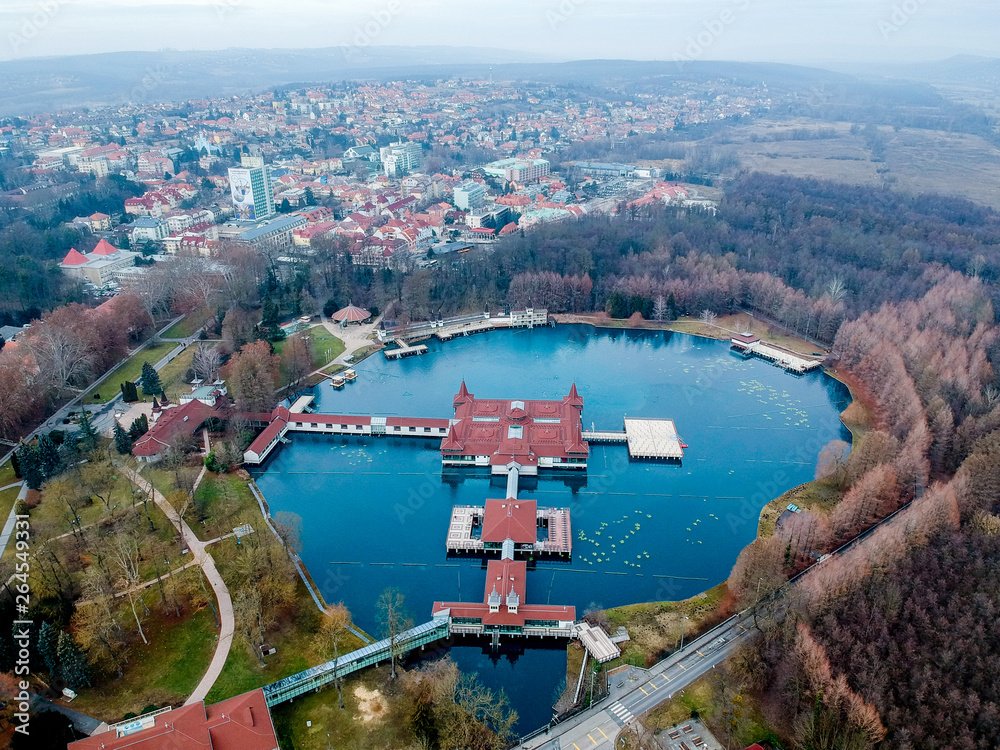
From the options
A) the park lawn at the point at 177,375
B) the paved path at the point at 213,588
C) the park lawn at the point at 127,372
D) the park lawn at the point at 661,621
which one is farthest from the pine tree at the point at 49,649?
the park lawn at the point at 127,372

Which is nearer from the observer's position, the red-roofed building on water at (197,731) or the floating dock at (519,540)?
the red-roofed building on water at (197,731)

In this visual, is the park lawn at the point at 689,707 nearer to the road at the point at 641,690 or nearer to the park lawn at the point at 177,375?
the road at the point at 641,690

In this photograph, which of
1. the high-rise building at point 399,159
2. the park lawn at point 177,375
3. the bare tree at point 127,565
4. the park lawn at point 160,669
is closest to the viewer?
the park lawn at point 160,669

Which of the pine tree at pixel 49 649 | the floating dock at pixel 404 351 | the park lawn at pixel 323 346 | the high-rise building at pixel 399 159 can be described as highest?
the high-rise building at pixel 399 159

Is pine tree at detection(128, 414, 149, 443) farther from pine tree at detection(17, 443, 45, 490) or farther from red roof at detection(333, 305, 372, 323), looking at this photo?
red roof at detection(333, 305, 372, 323)

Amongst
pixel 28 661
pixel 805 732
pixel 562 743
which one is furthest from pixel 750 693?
pixel 28 661

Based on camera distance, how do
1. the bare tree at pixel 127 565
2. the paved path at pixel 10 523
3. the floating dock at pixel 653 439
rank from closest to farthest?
the bare tree at pixel 127 565, the paved path at pixel 10 523, the floating dock at pixel 653 439
